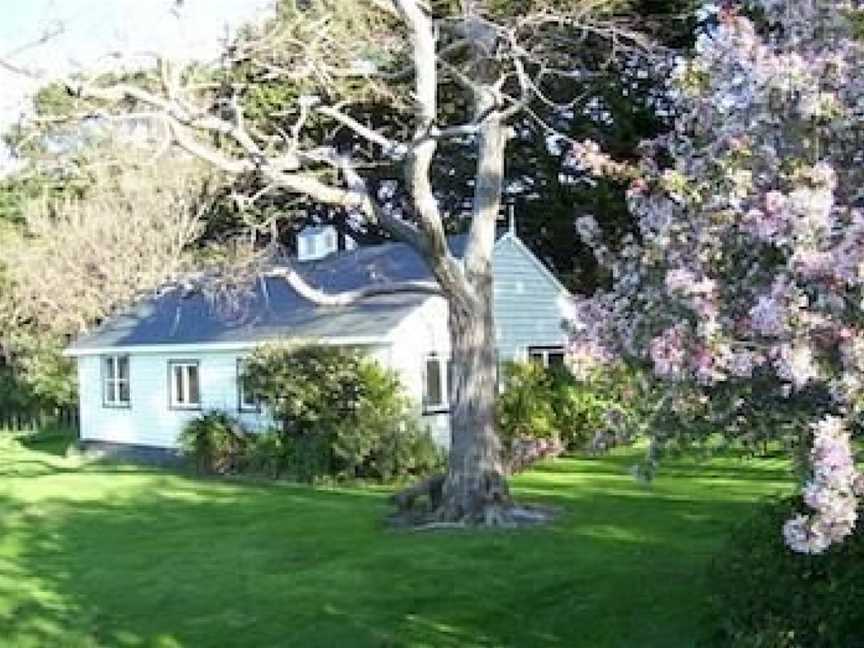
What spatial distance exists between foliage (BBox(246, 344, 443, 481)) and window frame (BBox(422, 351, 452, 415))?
105cm

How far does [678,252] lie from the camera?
5.55 meters

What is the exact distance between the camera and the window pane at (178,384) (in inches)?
1121

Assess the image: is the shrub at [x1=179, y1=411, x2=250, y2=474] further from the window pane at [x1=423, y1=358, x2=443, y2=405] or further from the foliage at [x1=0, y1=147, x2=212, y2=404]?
the foliage at [x1=0, y1=147, x2=212, y2=404]

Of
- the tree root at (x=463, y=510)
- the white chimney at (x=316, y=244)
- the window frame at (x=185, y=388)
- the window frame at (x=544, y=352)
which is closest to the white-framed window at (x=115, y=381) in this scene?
the window frame at (x=185, y=388)

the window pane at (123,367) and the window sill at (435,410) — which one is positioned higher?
the window pane at (123,367)

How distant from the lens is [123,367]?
31.2 m

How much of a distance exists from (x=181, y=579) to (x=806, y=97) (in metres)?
9.02

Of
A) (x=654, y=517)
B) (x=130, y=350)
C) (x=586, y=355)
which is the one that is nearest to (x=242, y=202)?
(x=654, y=517)

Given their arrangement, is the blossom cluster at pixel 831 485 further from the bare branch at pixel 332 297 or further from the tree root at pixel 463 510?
the bare branch at pixel 332 297

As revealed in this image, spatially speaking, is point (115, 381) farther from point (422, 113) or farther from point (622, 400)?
point (622, 400)

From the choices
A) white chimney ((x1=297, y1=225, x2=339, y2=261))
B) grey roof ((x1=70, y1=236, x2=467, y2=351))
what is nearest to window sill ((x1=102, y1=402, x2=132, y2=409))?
grey roof ((x1=70, y1=236, x2=467, y2=351))

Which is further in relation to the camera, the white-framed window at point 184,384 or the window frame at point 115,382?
the window frame at point 115,382

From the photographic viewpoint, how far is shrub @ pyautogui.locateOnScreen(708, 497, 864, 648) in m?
6.31

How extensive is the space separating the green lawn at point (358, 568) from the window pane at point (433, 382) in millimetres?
3751
